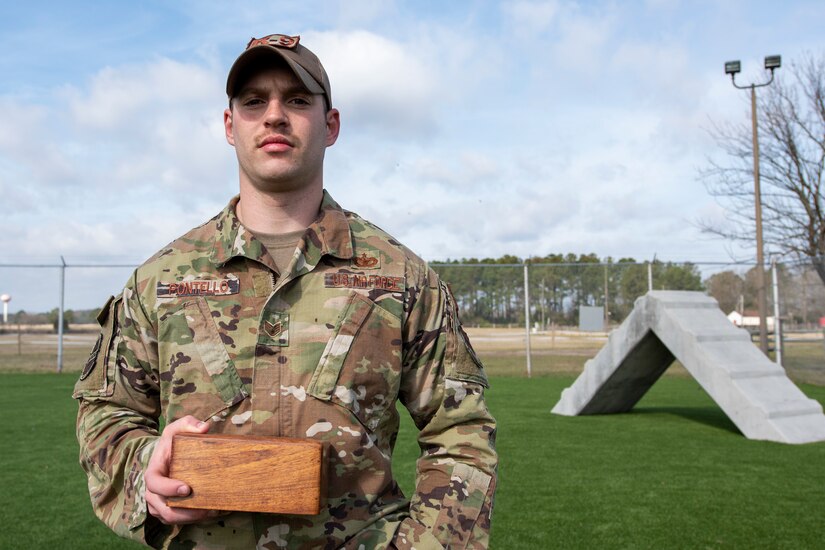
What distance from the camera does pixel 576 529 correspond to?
16.5ft

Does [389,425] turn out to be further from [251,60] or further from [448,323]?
[251,60]

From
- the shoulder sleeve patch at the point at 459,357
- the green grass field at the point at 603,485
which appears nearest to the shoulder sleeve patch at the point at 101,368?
the shoulder sleeve patch at the point at 459,357

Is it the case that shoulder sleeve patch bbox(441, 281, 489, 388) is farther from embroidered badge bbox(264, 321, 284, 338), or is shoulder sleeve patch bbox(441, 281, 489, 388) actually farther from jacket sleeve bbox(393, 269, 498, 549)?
embroidered badge bbox(264, 321, 284, 338)

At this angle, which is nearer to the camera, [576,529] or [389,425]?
[389,425]

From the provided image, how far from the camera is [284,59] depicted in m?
1.84

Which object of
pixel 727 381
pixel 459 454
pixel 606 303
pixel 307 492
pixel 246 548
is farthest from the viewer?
pixel 606 303

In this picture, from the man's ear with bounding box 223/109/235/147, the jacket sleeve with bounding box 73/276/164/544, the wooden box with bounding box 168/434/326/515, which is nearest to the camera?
the wooden box with bounding box 168/434/326/515

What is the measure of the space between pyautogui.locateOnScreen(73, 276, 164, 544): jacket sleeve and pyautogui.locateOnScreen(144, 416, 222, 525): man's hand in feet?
0.44

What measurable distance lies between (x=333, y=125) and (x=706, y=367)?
7.59m

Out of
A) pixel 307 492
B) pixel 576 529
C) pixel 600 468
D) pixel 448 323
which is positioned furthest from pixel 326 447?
pixel 600 468

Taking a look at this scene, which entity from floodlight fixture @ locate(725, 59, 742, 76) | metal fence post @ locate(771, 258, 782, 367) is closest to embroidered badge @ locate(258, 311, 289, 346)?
metal fence post @ locate(771, 258, 782, 367)

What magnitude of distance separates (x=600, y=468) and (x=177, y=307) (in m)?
5.77

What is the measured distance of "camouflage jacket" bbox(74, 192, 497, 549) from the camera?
1759 mm

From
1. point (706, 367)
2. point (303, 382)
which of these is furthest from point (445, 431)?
point (706, 367)
